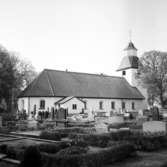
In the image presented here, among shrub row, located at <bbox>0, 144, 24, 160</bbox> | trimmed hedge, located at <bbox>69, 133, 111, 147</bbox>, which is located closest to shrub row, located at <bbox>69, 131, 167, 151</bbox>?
trimmed hedge, located at <bbox>69, 133, 111, 147</bbox>

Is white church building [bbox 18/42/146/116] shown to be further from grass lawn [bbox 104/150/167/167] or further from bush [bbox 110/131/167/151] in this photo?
grass lawn [bbox 104/150/167/167]

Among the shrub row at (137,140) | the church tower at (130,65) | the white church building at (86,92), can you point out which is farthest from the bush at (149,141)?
the church tower at (130,65)

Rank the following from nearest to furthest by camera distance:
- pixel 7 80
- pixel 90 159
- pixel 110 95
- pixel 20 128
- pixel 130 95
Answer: pixel 90 159, pixel 20 128, pixel 7 80, pixel 110 95, pixel 130 95

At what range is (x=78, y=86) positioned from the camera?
44375 mm

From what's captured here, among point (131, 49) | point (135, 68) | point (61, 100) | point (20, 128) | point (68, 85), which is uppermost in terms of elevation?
point (131, 49)

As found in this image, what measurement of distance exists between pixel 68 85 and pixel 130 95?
46.9 feet

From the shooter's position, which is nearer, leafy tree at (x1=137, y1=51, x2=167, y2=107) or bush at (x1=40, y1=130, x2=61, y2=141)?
bush at (x1=40, y1=130, x2=61, y2=141)

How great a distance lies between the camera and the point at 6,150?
9.68 m

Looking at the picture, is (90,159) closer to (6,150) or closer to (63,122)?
(6,150)

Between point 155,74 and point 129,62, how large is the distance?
8.51 meters

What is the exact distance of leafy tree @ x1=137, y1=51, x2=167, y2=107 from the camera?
4691 cm

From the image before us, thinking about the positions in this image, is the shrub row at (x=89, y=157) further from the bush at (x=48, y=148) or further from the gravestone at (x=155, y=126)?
the gravestone at (x=155, y=126)

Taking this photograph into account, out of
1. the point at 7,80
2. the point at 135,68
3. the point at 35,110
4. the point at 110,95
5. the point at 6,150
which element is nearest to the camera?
the point at 6,150

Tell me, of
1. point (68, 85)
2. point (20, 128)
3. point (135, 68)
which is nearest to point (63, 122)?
point (20, 128)
